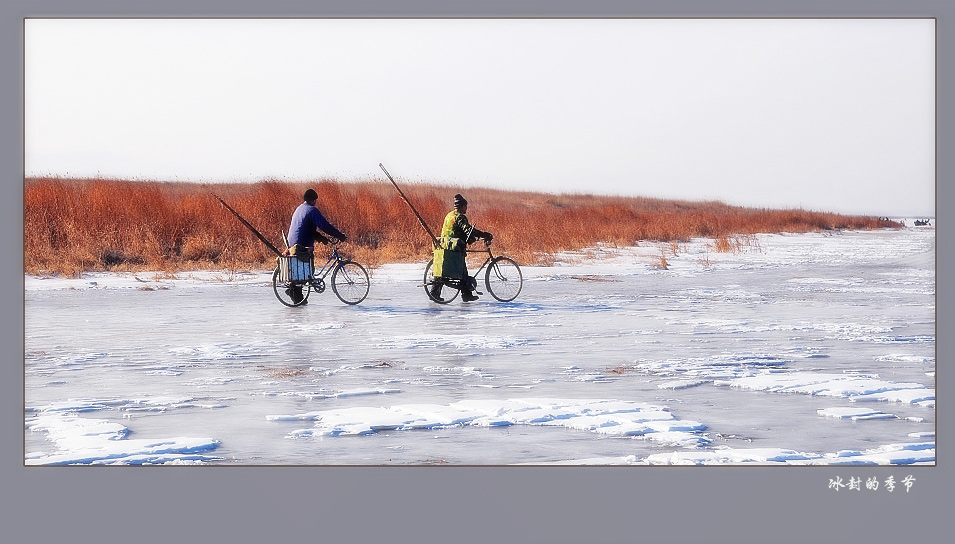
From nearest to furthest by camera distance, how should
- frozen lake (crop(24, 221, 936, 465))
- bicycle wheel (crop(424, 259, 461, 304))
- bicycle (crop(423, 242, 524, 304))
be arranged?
frozen lake (crop(24, 221, 936, 465)), bicycle wheel (crop(424, 259, 461, 304)), bicycle (crop(423, 242, 524, 304))

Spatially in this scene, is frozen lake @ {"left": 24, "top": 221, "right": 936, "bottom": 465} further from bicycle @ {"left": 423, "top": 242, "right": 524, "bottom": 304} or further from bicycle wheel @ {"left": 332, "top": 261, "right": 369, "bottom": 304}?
bicycle wheel @ {"left": 332, "top": 261, "right": 369, "bottom": 304}

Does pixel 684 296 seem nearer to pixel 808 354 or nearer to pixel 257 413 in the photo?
pixel 808 354

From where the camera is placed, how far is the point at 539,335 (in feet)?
40.3

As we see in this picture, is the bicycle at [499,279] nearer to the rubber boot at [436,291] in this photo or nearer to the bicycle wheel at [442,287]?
the bicycle wheel at [442,287]

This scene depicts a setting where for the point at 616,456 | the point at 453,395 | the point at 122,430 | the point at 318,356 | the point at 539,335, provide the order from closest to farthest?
the point at 616,456
the point at 122,430
the point at 453,395
the point at 318,356
the point at 539,335

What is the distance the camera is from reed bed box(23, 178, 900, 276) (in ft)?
52.4

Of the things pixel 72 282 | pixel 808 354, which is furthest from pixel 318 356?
pixel 72 282

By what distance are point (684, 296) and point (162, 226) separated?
9596mm

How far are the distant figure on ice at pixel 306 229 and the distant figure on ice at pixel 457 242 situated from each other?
5.02 ft

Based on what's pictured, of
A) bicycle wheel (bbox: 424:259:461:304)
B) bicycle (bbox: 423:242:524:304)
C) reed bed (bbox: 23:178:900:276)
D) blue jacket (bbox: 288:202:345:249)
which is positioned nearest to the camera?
blue jacket (bbox: 288:202:345:249)

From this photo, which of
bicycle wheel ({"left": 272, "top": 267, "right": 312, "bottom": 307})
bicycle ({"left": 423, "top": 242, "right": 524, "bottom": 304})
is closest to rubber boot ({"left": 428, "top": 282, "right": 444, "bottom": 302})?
bicycle ({"left": 423, "top": 242, "right": 524, "bottom": 304})

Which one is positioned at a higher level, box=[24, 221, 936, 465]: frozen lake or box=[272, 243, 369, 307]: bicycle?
box=[272, 243, 369, 307]: bicycle

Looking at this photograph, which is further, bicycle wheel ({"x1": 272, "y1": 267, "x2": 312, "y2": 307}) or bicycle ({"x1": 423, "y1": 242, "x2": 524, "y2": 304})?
bicycle ({"x1": 423, "y1": 242, "x2": 524, "y2": 304})

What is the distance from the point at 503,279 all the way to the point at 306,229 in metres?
3.03
